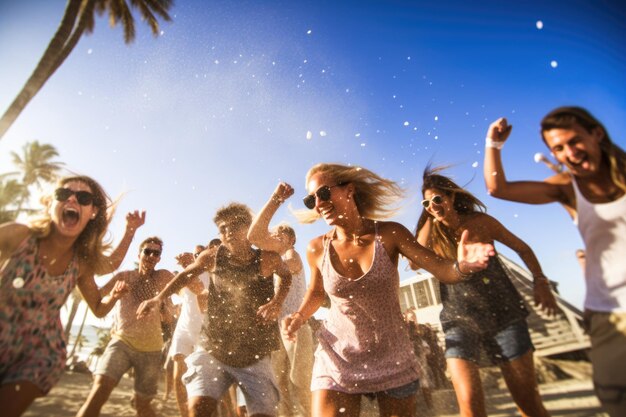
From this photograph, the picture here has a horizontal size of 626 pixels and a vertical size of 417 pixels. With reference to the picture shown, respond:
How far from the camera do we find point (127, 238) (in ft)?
11.9

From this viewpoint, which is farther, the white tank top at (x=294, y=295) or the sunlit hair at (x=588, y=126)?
the white tank top at (x=294, y=295)

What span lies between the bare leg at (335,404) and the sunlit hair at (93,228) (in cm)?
228

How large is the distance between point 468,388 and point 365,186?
1.92 m

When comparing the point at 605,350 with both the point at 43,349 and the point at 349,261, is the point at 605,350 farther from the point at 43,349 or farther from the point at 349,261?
the point at 43,349

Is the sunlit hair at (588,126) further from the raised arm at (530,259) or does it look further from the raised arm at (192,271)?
the raised arm at (192,271)

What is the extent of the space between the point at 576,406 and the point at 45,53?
1471cm

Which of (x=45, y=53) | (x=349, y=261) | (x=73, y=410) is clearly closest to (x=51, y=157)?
(x=45, y=53)

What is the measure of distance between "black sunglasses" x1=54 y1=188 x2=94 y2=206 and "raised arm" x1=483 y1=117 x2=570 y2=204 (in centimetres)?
331

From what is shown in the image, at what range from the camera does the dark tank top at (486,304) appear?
286cm

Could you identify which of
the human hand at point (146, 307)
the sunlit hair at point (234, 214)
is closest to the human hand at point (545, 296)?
the sunlit hair at point (234, 214)

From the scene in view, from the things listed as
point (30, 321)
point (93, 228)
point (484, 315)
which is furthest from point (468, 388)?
point (93, 228)

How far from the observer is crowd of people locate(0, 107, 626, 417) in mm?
1918

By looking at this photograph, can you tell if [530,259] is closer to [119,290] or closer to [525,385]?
[525,385]

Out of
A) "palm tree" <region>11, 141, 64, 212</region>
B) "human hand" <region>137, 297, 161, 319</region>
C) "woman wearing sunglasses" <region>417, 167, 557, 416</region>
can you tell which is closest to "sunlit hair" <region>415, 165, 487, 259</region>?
"woman wearing sunglasses" <region>417, 167, 557, 416</region>
